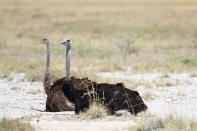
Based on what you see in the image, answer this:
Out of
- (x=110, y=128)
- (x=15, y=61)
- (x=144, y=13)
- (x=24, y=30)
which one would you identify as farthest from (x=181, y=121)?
(x=144, y=13)

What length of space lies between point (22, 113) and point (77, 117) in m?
1.34

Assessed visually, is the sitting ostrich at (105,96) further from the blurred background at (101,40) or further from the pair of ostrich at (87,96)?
the blurred background at (101,40)

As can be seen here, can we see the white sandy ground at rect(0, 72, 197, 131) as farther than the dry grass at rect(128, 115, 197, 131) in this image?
Yes

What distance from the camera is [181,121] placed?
312 inches

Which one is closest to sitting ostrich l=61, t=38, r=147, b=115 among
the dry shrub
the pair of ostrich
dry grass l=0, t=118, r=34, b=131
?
the pair of ostrich

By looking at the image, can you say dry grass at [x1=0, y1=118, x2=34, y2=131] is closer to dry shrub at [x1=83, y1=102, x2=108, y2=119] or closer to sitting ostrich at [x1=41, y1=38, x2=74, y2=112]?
dry shrub at [x1=83, y1=102, x2=108, y2=119]

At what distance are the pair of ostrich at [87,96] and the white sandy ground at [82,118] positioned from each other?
217 millimetres

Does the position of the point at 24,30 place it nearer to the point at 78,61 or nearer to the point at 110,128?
the point at 78,61

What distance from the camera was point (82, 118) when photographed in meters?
8.84

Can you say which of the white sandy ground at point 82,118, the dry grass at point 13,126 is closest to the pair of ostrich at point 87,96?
the white sandy ground at point 82,118

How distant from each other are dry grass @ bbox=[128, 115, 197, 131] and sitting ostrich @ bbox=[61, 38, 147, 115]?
0.81 m

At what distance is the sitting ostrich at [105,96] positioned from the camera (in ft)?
28.9

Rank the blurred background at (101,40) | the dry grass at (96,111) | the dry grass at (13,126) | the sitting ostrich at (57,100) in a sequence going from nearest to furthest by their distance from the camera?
1. the dry grass at (13,126)
2. the dry grass at (96,111)
3. the sitting ostrich at (57,100)
4. the blurred background at (101,40)

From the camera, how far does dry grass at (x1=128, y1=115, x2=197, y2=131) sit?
303 inches
